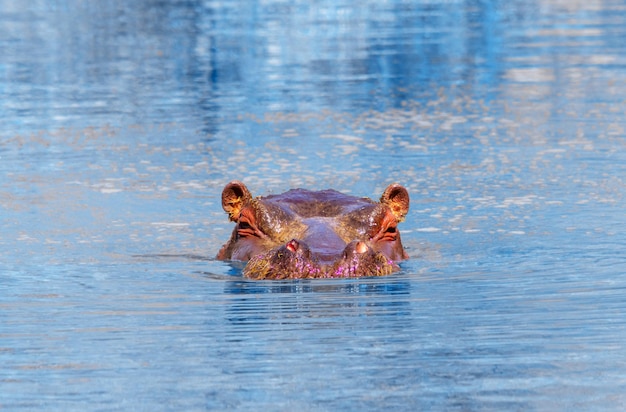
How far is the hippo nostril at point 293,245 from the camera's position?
11.2m

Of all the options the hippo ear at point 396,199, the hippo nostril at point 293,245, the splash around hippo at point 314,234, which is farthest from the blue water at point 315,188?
the hippo ear at point 396,199

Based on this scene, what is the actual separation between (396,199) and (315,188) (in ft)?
15.3

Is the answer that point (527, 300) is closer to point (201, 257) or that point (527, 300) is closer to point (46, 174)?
point (201, 257)

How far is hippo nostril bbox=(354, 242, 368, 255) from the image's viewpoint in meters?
11.3

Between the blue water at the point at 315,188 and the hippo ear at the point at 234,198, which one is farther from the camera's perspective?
the hippo ear at the point at 234,198

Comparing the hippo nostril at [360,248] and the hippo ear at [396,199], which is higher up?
the hippo ear at [396,199]

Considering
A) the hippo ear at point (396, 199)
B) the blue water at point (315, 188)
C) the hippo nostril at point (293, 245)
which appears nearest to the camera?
the blue water at point (315, 188)

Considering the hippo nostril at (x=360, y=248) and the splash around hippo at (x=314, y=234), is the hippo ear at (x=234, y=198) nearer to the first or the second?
the splash around hippo at (x=314, y=234)

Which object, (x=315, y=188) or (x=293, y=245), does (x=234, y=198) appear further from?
(x=315, y=188)

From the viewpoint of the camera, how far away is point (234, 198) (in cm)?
1274

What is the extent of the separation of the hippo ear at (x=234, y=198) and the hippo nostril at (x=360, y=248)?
5.21 feet

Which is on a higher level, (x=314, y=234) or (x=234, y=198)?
(x=234, y=198)

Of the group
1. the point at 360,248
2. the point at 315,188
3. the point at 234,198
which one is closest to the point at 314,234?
the point at 360,248

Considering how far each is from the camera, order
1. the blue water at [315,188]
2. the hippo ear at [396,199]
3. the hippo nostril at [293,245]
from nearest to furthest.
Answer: the blue water at [315,188] < the hippo nostril at [293,245] < the hippo ear at [396,199]
